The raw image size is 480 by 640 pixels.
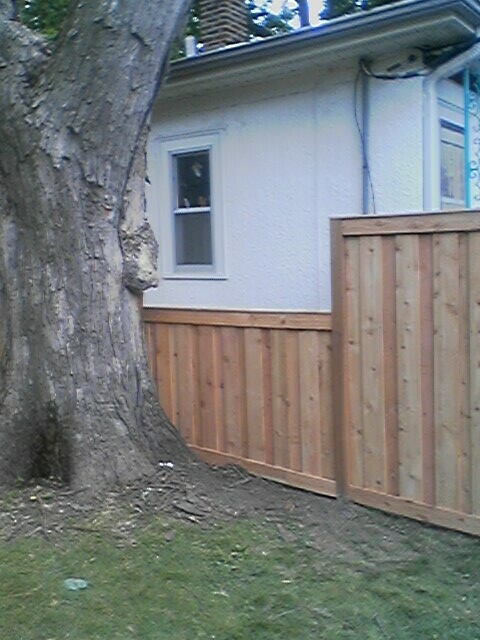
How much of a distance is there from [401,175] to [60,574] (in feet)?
14.5

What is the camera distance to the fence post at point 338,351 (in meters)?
5.03

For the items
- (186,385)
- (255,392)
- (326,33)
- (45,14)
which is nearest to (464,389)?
(255,392)

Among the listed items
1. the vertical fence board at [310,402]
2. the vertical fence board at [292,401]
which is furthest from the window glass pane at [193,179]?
the vertical fence board at [310,402]

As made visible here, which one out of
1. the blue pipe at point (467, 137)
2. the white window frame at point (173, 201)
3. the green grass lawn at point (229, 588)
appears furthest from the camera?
the white window frame at point (173, 201)

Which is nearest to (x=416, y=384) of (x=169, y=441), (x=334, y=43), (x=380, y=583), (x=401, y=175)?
(x=380, y=583)

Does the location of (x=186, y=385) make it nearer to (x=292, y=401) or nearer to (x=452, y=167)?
(x=292, y=401)

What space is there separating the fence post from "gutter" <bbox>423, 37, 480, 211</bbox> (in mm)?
2005

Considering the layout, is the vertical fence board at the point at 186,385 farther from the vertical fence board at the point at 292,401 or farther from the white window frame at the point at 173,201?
the white window frame at the point at 173,201

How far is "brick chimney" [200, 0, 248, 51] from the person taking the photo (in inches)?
342

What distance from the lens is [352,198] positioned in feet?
23.4

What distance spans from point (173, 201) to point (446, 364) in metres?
4.92

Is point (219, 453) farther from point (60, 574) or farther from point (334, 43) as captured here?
point (334, 43)

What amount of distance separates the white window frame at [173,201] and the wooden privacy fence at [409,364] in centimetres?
339

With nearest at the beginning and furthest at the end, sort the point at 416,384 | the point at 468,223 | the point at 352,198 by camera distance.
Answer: the point at 468,223 < the point at 416,384 < the point at 352,198
